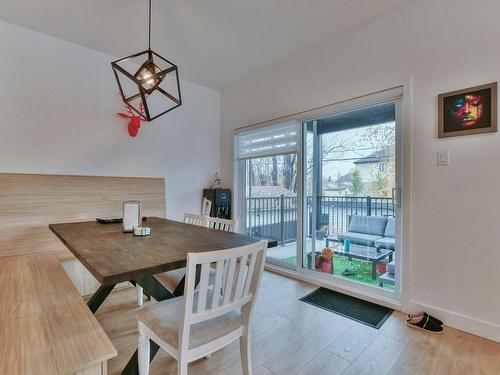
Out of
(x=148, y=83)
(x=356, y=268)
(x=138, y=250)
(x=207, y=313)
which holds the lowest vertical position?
(x=356, y=268)

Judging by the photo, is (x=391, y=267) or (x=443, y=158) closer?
(x=443, y=158)

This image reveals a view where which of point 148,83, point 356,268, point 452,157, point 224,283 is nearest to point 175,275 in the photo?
point 224,283

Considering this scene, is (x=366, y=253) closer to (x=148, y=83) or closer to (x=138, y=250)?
(x=138, y=250)

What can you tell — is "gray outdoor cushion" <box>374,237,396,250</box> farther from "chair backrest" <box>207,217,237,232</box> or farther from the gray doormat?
"chair backrest" <box>207,217,237,232</box>

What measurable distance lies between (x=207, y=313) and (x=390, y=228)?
2.03m

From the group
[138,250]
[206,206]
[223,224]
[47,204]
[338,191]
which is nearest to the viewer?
[138,250]

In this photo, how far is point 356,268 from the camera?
2.74 meters

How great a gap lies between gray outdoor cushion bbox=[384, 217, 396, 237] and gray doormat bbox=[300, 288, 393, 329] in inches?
26.3

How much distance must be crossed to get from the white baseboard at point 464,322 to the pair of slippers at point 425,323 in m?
0.05

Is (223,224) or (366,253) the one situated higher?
(223,224)

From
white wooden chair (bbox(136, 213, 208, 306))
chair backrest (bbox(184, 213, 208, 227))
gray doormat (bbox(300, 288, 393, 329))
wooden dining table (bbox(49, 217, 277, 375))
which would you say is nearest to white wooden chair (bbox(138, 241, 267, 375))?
wooden dining table (bbox(49, 217, 277, 375))

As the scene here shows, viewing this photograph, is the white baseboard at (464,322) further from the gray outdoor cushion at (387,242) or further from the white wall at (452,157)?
the gray outdoor cushion at (387,242)

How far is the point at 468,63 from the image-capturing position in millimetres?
1971

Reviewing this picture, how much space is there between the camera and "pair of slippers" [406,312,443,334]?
1.97 meters
